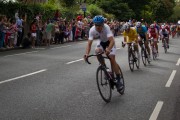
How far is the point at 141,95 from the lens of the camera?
29.3ft

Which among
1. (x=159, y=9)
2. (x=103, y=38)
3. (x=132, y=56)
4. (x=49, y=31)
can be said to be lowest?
(x=132, y=56)

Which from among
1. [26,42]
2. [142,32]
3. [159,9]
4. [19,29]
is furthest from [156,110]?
[159,9]

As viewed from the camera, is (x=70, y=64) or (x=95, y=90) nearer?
(x=95, y=90)

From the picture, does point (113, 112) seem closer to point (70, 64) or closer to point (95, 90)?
point (95, 90)

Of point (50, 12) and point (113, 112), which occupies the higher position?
point (50, 12)

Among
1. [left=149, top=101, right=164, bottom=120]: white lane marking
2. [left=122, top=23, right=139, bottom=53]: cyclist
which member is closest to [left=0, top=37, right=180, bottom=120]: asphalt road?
[left=149, top=101, right=164, bottom=120]: white lane marking

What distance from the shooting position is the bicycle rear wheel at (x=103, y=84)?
818cm

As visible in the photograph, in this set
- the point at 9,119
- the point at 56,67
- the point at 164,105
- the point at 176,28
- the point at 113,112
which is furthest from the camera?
the point at 176,28

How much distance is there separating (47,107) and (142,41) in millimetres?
8994

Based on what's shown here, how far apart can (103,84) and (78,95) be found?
808 mm

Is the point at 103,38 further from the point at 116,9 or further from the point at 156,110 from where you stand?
the point at 116,9

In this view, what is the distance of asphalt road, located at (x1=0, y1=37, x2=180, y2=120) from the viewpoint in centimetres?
704

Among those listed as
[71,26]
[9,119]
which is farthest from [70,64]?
[71,26]

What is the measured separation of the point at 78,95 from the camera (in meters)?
8.79
